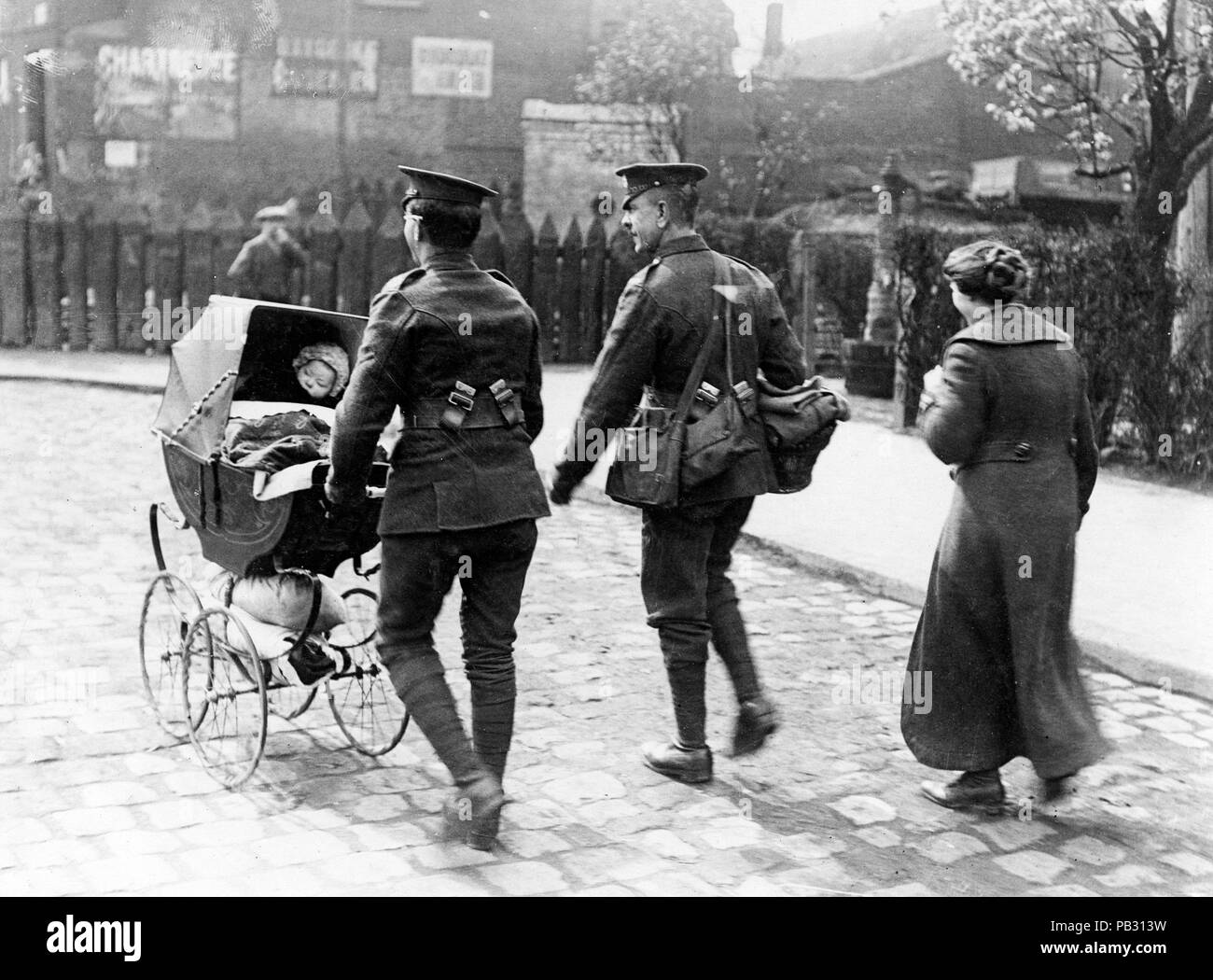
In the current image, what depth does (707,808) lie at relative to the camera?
4.80 m

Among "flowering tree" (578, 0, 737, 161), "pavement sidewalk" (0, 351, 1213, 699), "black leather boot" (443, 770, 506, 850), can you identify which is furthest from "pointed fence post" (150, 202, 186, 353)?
"black leather boot" (443, 770, 506, 850)

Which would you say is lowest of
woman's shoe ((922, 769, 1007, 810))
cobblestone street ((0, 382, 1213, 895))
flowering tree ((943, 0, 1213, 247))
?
cobblestone street ((0, 382, 1213, 895))

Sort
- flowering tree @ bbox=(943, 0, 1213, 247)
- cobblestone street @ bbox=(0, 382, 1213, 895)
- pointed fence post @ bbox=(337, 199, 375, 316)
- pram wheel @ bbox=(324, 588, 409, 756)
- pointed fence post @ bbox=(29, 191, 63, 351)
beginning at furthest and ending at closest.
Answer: pointed fence post @ bbox=(337, 199, 375, 316), pointed fence post @ bbox=(29, 191, 63, 351), flowering tree @ bbox=(943, 0, 1213, 247), pram wheel @ bbox=(324, 588, 409, 756), cobblestone street @ bbox=(0, 382, 1213, 895)

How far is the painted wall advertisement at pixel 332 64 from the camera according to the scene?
31953 mm

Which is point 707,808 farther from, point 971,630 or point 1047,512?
point 1047,512

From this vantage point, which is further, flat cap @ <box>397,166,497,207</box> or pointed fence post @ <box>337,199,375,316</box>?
pointed fence post @ <box>337,199,375,316</box>

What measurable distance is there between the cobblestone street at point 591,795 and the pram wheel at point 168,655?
9cm

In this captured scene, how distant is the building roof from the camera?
107ft

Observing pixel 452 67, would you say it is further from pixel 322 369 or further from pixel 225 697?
pixel 225 697

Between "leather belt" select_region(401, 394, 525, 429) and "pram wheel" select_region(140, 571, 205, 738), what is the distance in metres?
1.26

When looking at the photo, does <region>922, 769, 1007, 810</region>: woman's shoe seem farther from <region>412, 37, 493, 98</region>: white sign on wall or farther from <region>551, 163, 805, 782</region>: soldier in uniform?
<region>412, 37, 493, 98</region>: white sign on wall
